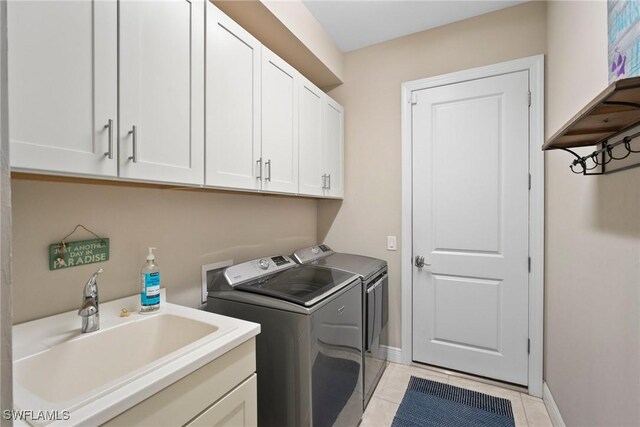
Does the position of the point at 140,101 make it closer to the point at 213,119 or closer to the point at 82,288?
the point at 213,119

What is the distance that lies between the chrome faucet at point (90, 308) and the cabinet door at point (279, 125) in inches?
33.4

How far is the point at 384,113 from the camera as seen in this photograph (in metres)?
2.57

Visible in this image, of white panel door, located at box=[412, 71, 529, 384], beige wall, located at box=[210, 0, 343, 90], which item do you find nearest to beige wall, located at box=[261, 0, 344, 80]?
beige wall, located at box=[210, 0, 343, 90]

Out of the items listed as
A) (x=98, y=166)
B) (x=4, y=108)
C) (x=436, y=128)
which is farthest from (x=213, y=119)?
(x=436, y=128)

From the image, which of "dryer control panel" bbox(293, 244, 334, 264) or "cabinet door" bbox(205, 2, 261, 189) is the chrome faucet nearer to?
"cabinet door" bbox(205, 2, 261, 189)

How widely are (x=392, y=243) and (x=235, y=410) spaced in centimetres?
181

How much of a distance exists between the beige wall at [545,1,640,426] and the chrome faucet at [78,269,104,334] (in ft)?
6.05

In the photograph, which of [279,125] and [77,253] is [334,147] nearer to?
[279,125]

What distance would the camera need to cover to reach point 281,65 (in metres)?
1.77

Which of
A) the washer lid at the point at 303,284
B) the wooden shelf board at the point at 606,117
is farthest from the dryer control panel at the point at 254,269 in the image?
the wooden shelf board at the point at 606,117

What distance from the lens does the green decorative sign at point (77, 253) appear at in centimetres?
107

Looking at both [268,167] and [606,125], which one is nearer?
[606,125]

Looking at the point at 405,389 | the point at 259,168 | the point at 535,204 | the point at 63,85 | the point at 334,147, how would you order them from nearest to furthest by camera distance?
the point at 63,85 → the point at 259,168 → the point at 535,204 → the point at 405,389 → the point at 334,147

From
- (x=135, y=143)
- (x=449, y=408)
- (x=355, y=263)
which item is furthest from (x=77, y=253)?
(x=449, y=408)
